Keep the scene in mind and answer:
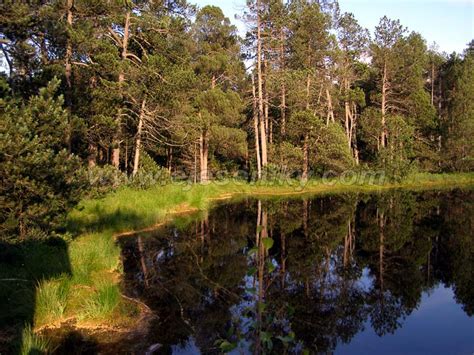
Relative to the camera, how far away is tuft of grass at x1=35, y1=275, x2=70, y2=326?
660cm

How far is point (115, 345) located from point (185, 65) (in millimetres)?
18657

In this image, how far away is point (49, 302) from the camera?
679 cm

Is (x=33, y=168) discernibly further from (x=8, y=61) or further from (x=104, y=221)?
(x=104, y=221)

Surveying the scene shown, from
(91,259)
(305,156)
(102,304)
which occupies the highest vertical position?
(305,156)

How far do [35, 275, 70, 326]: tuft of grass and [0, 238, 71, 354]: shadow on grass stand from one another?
0.09m

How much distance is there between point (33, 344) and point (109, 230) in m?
8.13

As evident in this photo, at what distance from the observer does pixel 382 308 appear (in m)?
7.79

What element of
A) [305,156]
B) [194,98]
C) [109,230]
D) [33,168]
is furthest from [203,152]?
[33,168]

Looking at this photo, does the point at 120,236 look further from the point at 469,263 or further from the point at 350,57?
the point at 350,57

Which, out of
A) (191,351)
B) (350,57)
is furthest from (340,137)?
(191,351)

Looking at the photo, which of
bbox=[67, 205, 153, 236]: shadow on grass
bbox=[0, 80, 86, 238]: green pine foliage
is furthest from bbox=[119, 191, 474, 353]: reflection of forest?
bbox=[0, 80, 86, 238]: green pine foliage

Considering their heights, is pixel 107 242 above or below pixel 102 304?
above

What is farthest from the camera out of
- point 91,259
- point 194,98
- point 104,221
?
point 194,98

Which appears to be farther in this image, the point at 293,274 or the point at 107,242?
the point at 107,242
